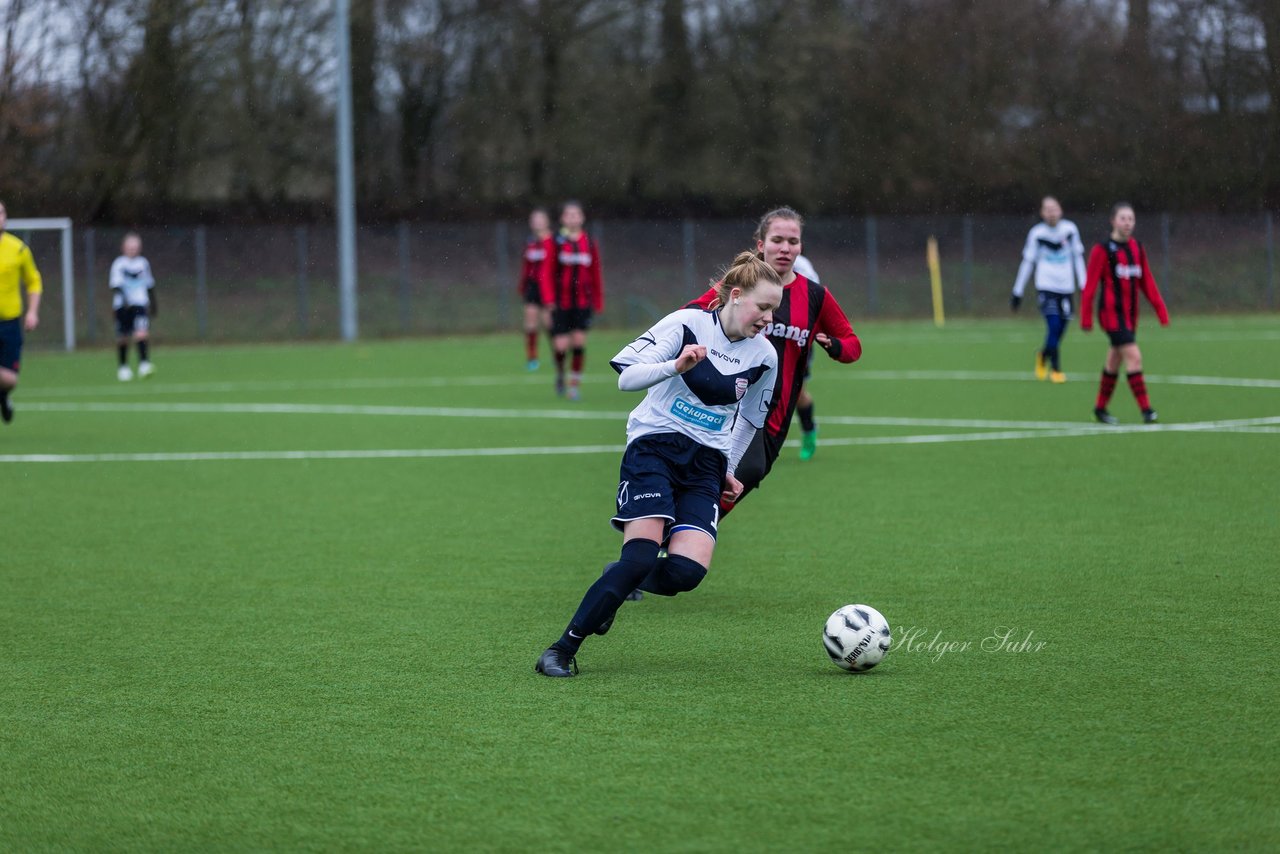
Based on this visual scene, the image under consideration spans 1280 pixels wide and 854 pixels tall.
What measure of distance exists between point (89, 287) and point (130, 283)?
989 centimetres

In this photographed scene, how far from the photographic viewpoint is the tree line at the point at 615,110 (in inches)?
1496

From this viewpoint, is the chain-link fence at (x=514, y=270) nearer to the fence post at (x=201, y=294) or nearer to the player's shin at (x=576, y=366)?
the fence post at (x=201, y=294)

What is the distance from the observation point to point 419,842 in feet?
13.8

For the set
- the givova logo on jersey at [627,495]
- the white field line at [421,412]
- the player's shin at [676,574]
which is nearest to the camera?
the givova logo on jersey at [627,495]

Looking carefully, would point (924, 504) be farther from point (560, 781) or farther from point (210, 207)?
point (210, 207)

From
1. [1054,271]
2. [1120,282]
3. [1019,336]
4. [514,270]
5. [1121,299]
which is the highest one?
[514,270]

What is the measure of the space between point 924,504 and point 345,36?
23.5 metres

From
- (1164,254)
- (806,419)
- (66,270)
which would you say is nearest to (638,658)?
(806,419)

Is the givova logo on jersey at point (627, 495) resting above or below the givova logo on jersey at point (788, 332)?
below

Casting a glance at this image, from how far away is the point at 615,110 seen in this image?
44594mm

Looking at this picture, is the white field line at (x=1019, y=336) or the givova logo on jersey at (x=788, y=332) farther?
the white field line at (x=1019, y=336)

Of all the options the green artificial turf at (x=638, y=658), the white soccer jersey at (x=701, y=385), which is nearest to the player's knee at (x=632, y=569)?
the green artificial turf at (x=638, y=658)

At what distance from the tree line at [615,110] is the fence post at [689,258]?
20.5ft

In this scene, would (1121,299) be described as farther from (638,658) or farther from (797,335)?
(638,658)
